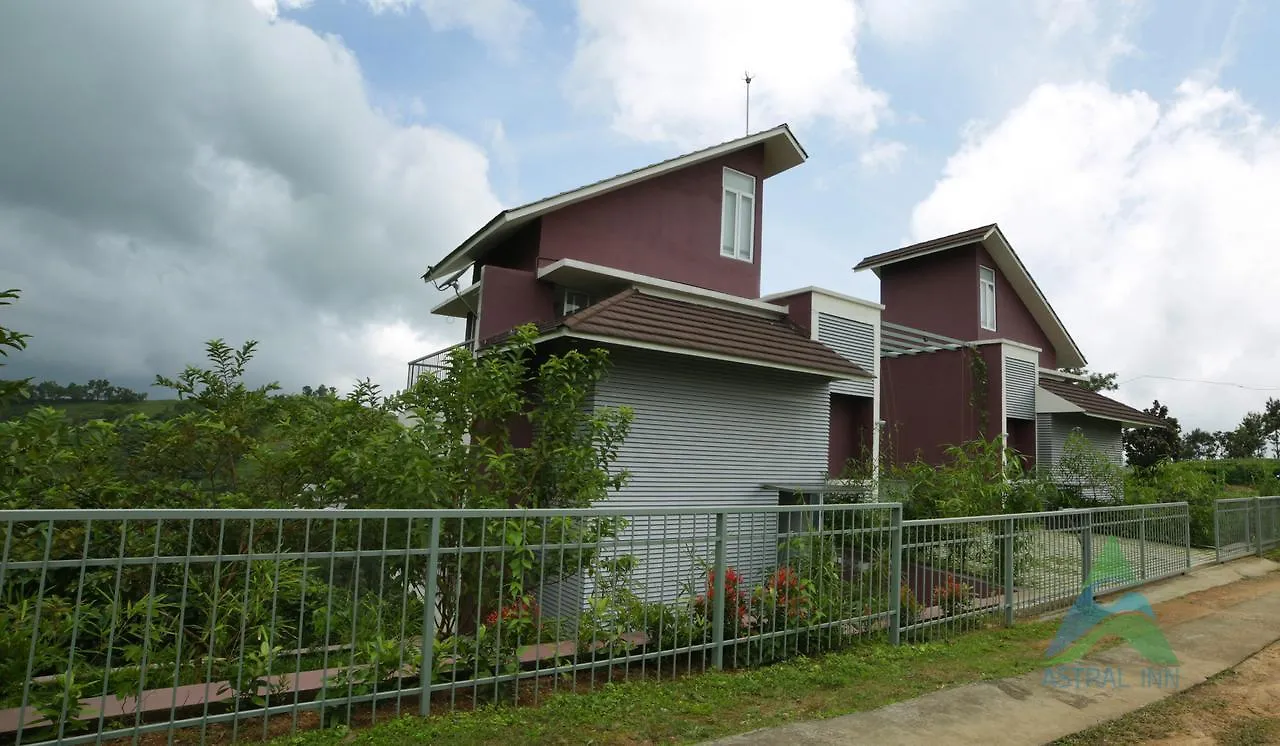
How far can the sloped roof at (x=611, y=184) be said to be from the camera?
1179 centimetres

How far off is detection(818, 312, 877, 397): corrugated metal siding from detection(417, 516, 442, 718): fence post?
10038mm

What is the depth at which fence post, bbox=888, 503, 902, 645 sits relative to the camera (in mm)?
6742

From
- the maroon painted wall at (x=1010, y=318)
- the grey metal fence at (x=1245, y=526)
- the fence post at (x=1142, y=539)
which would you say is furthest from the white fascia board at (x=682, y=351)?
the maroon painted wall at (x=1010, y=318)

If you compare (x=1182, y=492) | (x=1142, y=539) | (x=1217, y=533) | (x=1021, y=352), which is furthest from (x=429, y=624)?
(x=1021, y=352)

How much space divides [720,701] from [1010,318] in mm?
19595

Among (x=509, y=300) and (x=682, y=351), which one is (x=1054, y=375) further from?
(x=509, y=300)

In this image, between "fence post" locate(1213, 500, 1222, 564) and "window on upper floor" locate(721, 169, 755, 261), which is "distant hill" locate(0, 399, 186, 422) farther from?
"fence post" locate(1213, 500, 1222, 564)

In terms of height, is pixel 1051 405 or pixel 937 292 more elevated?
pixel 937 292

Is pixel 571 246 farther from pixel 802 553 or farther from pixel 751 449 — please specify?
pixel 802 553

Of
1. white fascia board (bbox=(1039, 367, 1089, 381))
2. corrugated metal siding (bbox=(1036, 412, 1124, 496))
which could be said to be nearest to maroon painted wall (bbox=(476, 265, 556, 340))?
corrugated metal siding (bbox=(1036, 412, 1124, 496))

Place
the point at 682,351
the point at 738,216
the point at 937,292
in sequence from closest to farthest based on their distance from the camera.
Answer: the point at 682,351
the point at 738,216
the point at 937,292

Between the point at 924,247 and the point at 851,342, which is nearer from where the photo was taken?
the point at 851,342

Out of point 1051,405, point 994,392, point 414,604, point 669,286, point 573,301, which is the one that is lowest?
point 414,604

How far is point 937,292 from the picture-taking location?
67.3 ft
